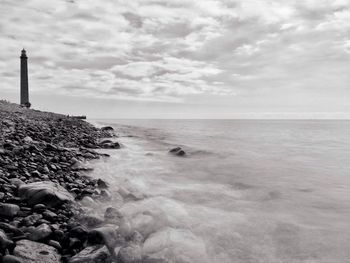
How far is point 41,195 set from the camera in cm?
429

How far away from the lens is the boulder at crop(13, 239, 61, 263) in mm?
2836

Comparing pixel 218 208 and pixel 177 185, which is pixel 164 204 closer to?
pixel 218 208

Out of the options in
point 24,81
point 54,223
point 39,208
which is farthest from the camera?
point 24,81

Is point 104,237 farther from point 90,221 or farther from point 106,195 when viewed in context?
point 106,195

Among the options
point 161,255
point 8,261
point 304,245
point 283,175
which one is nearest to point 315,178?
point 283,175

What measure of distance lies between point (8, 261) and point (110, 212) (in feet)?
6.27

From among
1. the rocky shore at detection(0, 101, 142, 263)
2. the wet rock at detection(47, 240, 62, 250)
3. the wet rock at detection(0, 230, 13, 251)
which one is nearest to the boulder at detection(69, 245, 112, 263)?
the rocky shore at detection(0, 101, 142, 263)

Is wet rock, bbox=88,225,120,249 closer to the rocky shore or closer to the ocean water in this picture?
the rocky shore

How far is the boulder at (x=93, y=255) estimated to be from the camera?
9.84 feet

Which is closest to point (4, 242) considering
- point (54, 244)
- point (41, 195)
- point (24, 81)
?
point (54, 244)

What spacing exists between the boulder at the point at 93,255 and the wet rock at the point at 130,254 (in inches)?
6.9

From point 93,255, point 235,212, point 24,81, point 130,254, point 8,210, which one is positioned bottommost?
point 235,212

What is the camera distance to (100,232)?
3510 millimetres

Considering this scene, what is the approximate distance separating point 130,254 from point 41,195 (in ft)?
5.97
